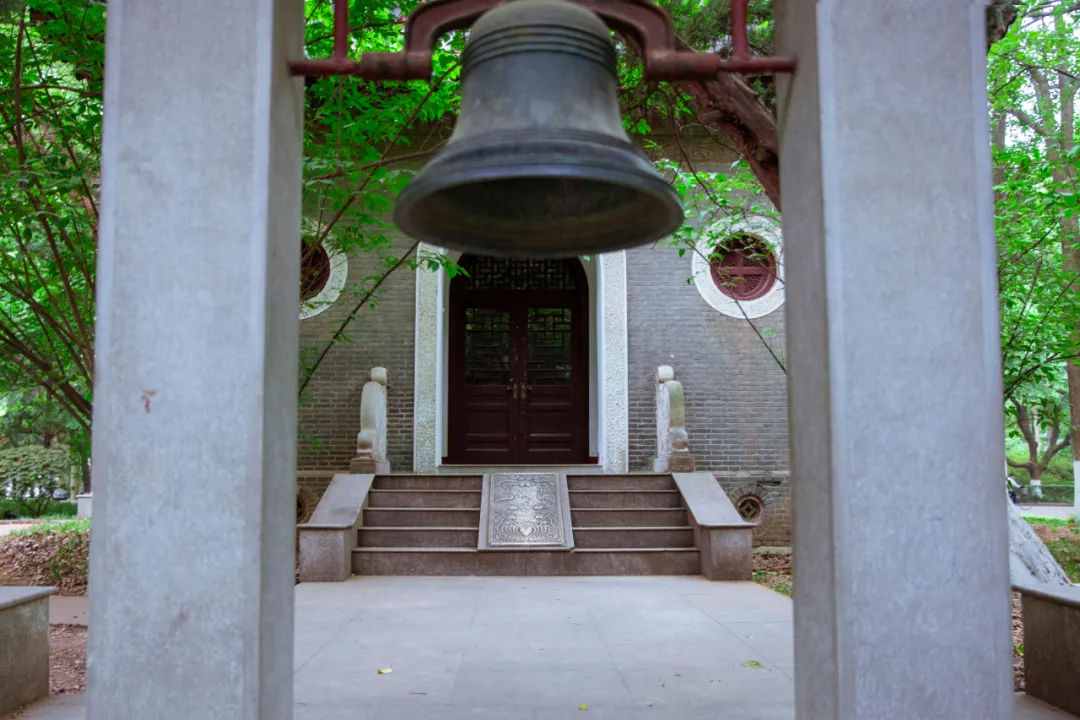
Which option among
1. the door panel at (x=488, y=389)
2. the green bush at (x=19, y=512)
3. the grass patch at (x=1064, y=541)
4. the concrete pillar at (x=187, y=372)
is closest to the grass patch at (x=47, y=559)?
the door panel at (x=488, y=389)

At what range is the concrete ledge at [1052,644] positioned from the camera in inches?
149

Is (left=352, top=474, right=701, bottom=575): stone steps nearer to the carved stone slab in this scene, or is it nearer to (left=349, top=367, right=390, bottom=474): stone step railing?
the carved stone slab

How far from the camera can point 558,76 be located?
7.13 ft

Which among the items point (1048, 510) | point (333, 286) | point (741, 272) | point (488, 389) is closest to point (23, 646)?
point (333, 286)

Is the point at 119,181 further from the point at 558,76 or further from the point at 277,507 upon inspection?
the point at 558,76

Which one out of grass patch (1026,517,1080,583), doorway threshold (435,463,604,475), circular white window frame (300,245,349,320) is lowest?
grass patch (1026,517,1080,583)

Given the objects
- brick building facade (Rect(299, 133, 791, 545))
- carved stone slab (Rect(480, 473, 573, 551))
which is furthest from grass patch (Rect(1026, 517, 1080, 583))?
carved stone slab (Rect(480, 473, 573, 551))

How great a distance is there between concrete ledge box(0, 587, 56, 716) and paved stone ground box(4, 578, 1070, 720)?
12 cm

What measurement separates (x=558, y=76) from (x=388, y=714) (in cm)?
293

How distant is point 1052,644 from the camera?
12.8ft

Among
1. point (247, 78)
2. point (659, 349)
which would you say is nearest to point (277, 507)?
point (247, 78)

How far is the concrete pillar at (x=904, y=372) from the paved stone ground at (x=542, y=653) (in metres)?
1.90

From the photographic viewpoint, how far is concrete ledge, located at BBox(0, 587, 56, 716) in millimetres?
3873

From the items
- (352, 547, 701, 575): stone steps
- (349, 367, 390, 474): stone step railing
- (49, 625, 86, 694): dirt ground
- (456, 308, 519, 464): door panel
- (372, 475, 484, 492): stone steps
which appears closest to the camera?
(49, 625, 86, 694): dirt ground
